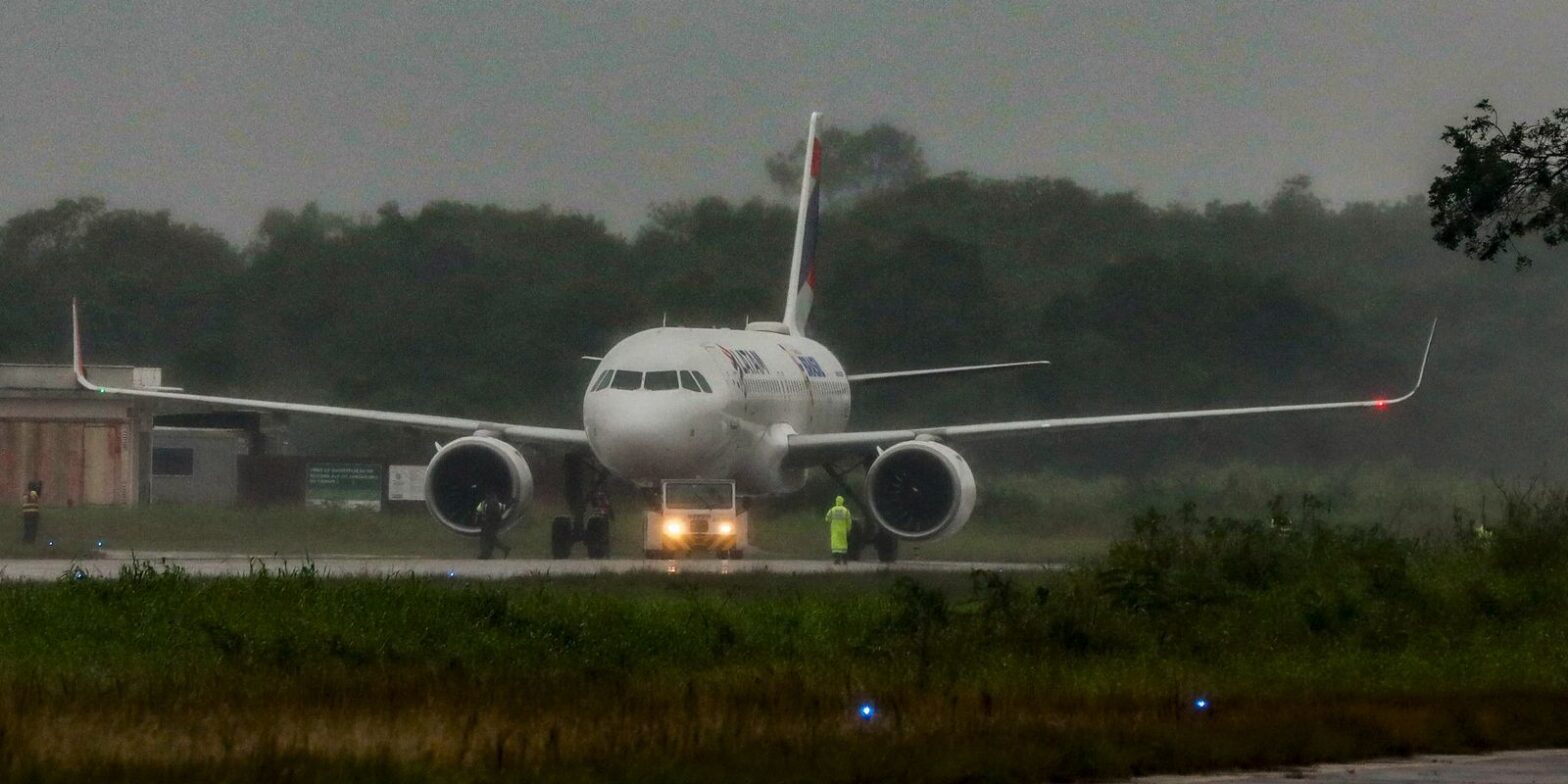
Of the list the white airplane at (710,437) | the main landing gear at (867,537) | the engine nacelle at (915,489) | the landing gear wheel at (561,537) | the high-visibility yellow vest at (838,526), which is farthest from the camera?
the high-visibility yellow vest at (838,526)

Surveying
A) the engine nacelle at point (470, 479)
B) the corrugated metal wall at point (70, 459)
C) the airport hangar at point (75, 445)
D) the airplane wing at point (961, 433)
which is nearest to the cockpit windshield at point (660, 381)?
the engine nacelle at point (470, 479)

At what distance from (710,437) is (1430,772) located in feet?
74.8

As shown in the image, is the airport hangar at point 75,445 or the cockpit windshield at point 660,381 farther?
the airport hangar at point 75,445

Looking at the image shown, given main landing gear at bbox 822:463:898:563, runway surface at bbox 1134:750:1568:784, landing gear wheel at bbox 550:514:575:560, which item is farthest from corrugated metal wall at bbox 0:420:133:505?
runway surface at bbox 1134:750:1568:784

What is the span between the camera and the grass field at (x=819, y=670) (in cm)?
1130

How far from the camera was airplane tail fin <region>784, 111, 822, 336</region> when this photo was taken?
44062 mm

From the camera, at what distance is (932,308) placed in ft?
161

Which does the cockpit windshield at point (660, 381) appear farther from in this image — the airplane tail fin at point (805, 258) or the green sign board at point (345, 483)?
the green sign board at point (345, 483)

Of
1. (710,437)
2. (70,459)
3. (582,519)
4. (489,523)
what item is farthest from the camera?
(70,459)

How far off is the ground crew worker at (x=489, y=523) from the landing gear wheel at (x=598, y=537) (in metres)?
1.25

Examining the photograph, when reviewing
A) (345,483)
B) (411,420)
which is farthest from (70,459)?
(411,420)

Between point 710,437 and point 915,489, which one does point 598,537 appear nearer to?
point 710,437

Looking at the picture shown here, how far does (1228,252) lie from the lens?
5050 centimetres

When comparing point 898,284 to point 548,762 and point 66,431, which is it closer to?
point 66,431
